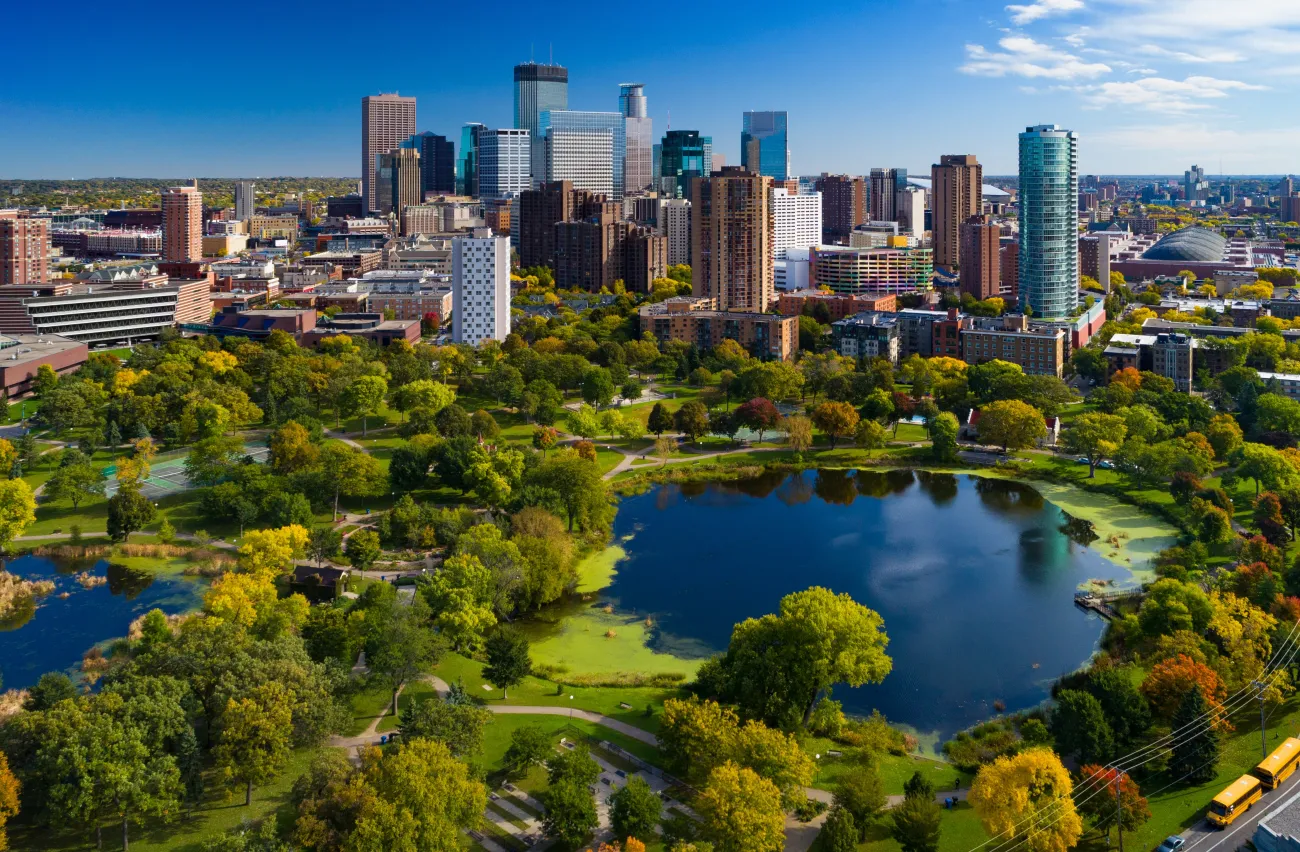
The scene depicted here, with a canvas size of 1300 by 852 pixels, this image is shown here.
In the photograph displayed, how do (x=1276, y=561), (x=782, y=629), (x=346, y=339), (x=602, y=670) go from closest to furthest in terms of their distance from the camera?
1. (x=782, y=629)
2. (x=602, y=670)
3. (x=1276, y=561)
4. (x=346, y=339)

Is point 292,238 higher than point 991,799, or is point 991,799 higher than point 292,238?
point 292,238

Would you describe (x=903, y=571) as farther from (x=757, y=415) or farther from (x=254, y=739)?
(x=254, y=739)

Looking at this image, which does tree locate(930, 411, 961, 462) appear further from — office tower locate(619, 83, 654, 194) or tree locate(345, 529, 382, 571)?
office tower locate(619, 83, 654, 194)

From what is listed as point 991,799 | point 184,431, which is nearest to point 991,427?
point 991,799

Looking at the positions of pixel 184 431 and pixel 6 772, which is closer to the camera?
pixel 6 772

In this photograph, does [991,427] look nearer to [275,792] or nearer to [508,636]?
[508,636]

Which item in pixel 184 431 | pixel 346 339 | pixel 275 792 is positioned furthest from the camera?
pixel 346 339
